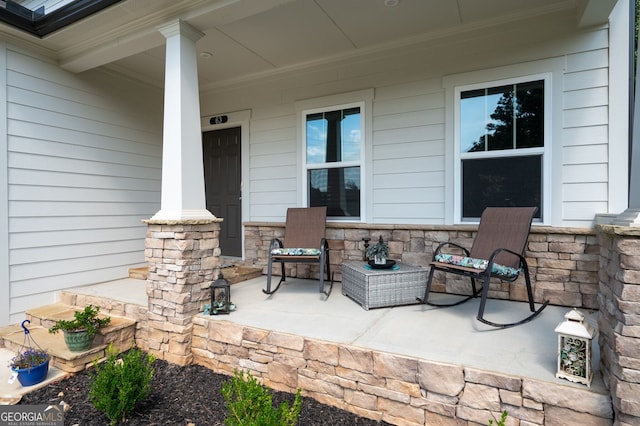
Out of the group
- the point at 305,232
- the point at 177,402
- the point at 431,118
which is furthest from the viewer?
the point at 305,232

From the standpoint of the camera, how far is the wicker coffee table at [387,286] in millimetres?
2959

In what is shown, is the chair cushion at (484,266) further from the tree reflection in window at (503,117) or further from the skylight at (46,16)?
the skylight at (46,16)

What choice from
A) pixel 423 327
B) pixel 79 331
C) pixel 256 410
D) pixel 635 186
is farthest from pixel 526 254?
pixel 79 331

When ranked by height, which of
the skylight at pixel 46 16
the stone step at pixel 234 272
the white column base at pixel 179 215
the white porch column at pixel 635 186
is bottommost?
the stone step at pixel 234 272

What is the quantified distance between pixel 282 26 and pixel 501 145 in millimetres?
2520

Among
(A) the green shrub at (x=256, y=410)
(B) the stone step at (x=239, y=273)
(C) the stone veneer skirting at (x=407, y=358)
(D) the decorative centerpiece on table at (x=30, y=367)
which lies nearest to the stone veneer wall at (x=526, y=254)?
(C) the stone veneer skirting at (x=407, y=358)

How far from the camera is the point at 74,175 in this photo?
398cm

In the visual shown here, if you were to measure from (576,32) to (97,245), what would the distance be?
561cm

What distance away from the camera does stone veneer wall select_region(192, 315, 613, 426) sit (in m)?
1.70

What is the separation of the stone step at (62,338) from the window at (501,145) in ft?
11.7

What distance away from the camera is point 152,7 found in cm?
294

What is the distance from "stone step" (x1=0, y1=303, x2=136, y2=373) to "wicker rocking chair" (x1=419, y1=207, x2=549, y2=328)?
9.18 ft

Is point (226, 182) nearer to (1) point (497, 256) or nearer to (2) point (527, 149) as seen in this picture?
(1) point (497, 256)

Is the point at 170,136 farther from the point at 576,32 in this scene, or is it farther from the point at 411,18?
the point at 576,32
